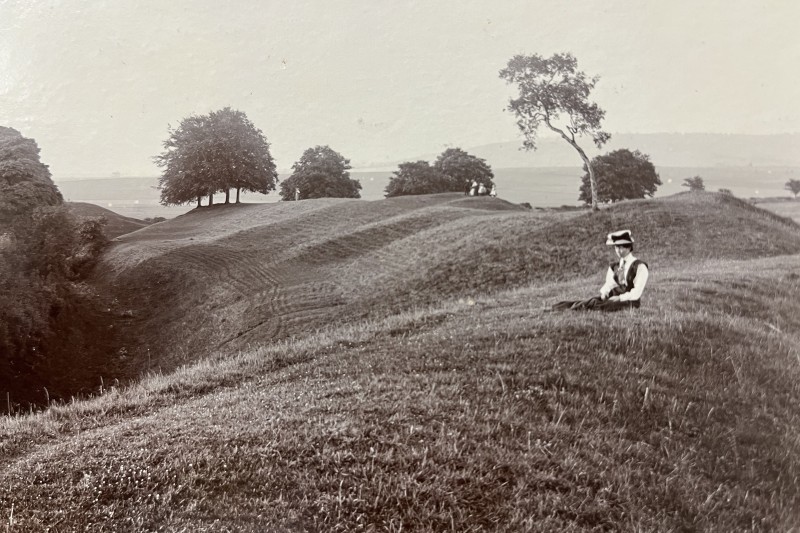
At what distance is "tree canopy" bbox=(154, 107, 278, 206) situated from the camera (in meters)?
38.1

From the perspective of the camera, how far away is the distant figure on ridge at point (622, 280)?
8.21 meters

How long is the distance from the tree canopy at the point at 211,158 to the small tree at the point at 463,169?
27.1m

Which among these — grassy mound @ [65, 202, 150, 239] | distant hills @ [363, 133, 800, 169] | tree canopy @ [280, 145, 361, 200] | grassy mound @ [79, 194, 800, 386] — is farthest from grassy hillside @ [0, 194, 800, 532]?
tree canopy @ [280, 145, 361, 200]

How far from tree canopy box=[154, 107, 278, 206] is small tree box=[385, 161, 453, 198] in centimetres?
2411

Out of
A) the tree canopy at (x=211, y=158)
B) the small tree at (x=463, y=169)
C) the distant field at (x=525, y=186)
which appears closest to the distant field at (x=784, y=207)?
the distant field at (x=525, y=186)

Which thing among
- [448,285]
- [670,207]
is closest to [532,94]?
[670,207]

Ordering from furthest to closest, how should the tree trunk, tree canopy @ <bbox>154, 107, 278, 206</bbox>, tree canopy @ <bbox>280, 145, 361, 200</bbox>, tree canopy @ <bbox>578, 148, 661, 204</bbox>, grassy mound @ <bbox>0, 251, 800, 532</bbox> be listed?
1. tree canopy @ <bbox>280, 145, 361, 200</bbox>
2. tree canopy @ <bbox>578, 148, 661, 204</bbox>
3. tree canopy @ <bbox>154, 107, 278, 206</bbox>
4. the tree trunk
5. grassy mound @ <bbox>0, 251, 800, 532</bbox>

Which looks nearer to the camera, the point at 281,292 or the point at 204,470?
the point at 204,470

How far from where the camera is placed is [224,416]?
19.9ft

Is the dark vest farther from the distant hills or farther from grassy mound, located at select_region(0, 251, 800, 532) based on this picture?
the distant hills

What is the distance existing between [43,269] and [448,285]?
16344mm

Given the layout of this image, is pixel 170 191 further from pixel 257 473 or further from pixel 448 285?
pixel 257 473

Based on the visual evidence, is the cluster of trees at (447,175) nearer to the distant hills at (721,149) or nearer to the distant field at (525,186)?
the distant field at (525,186)

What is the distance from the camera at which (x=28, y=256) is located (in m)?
16.7
